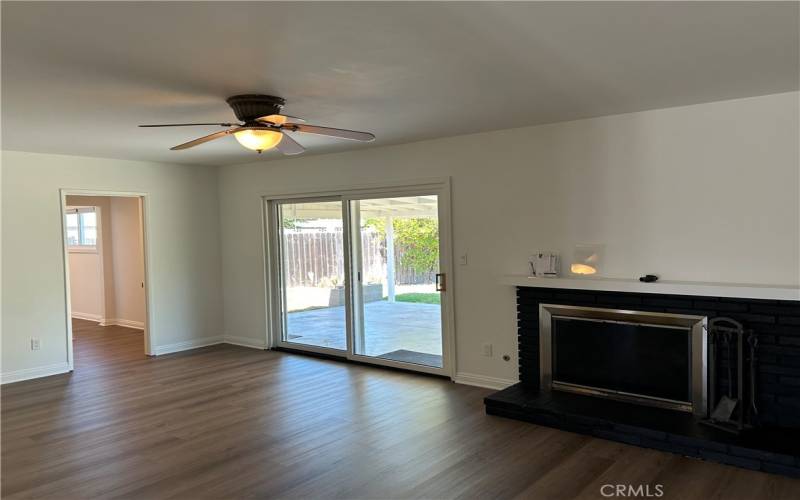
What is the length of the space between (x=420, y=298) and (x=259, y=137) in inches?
108

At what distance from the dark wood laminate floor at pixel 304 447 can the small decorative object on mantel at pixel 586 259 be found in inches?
50.9

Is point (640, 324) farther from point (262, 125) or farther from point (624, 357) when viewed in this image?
point (262, 125)

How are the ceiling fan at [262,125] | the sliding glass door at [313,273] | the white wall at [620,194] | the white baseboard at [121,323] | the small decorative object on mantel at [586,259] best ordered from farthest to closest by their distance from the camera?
the white baseboard at [121,323]
the sliding glass door at [313,273]
the small decorative object on mantel at [586,259]
the white wall at [620,194]
the ceiling fan at [262,125]

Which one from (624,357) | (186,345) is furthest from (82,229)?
(624,357)

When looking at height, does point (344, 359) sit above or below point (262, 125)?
below

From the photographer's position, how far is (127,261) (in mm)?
8922

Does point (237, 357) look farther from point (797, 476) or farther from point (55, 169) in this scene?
point (797, 476)

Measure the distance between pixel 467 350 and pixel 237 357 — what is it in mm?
2855

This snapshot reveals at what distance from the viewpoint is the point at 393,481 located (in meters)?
3.27

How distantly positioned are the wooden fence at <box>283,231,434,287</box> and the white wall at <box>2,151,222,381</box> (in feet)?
3.99

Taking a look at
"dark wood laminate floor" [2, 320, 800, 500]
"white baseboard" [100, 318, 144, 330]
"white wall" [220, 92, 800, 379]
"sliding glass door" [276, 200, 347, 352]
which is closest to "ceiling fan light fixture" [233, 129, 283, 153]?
"dark wood laminate floor" [2, 320, 800, 500]

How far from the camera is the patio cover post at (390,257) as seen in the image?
6004 mm

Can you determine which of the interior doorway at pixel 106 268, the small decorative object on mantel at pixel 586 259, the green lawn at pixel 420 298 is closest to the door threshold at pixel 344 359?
the green lawn at pixel 420 298

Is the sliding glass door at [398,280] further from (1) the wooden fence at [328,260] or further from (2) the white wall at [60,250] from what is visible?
(2) the white wall at [60,250]
